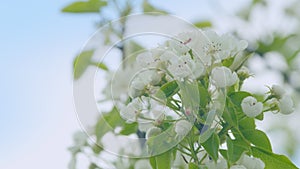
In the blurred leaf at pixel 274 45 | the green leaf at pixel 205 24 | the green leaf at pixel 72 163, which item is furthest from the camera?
the blurred leaf at pixel 274 45

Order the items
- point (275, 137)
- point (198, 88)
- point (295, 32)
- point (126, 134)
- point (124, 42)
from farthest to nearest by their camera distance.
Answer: point (275, 137) < point (295, 32) < point (124, 42) < point (126, 134) < point (198, 88)

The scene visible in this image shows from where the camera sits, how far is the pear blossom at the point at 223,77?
31.4 inches

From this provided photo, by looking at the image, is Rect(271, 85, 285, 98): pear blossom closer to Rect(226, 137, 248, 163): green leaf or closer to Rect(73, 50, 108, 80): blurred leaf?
Rect(226, 137, 248, 163): green leaf

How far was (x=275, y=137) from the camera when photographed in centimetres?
200

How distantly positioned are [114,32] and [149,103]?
1.18ft

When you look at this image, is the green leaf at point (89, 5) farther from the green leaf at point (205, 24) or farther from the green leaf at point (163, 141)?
the green leaf at point (163, 141)

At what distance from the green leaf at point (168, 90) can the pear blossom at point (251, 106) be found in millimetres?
81

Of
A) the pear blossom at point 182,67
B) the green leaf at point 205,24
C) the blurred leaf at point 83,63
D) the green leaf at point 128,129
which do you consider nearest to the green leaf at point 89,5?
the green leaf at point 205,24

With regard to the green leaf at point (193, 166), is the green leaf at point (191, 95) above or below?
above

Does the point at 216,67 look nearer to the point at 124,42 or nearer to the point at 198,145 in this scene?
the point at 198,145

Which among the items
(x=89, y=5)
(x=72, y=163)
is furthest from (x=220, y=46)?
(x=89, y=5)

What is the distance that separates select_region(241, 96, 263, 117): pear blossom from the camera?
2.61 feet

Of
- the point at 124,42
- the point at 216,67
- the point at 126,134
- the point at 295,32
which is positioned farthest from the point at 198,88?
the point at 295,32

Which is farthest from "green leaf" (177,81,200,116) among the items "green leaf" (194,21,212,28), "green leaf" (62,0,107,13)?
"green leaf" (194,21,212,28)
